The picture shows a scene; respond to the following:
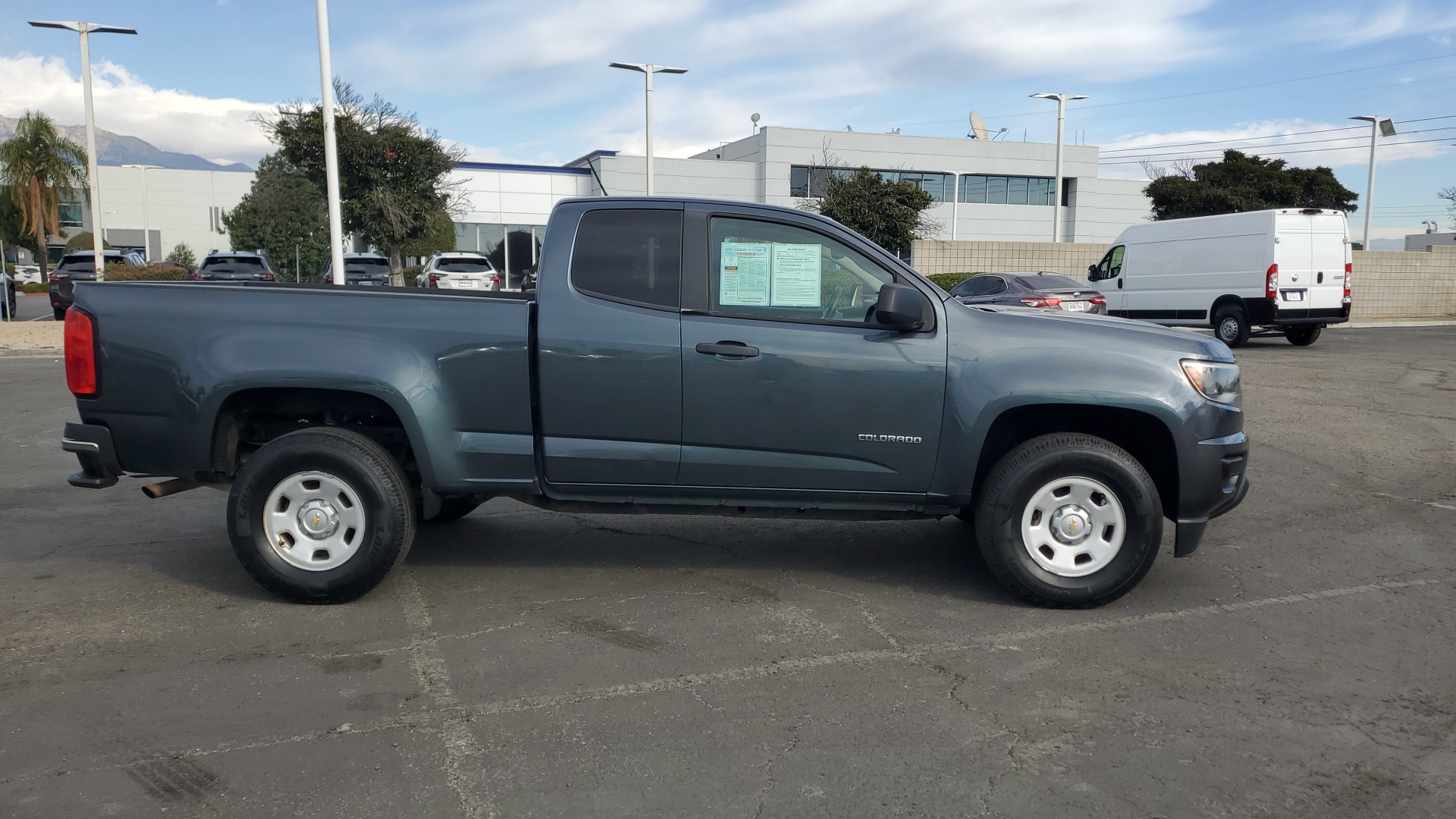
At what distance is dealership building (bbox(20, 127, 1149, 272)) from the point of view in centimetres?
4747

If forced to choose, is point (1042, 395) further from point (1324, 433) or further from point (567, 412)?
point (1324, 433)

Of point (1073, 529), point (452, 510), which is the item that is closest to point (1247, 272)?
point (1073, 529)

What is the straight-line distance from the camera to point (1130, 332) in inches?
199

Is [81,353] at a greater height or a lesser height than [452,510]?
greater

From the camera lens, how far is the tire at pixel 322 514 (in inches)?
195

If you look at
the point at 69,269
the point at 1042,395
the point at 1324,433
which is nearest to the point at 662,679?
the point at 1042,395

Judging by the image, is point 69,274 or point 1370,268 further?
point 1370,268

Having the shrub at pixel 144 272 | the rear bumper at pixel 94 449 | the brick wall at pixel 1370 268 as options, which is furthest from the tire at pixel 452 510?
the brick wall at pixel 1370 268

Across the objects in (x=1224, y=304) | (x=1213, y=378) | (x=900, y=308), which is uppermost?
(x=900, y=308)

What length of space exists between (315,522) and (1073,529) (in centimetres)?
357

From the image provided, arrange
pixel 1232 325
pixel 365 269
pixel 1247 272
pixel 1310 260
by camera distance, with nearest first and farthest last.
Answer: pixel 1310 260, pixel 1247 272, pixel 1232 325, pixel 365 269

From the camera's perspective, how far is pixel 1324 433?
9.97m

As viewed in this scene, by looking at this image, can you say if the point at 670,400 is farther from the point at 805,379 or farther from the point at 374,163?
the point at 374,163

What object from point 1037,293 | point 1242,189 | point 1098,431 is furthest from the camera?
Result: point 1242,189
